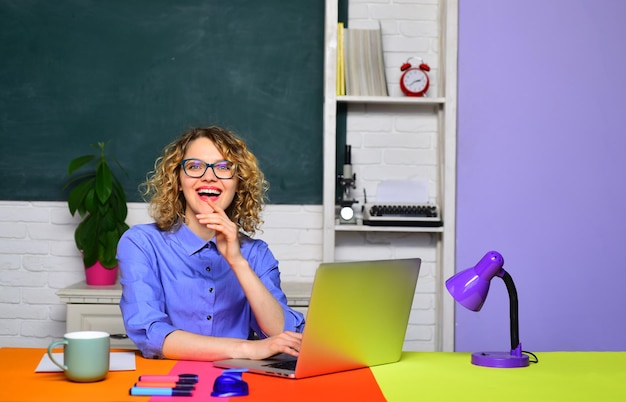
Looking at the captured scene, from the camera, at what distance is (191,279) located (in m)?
2.24

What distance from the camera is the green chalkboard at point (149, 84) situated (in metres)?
3.68

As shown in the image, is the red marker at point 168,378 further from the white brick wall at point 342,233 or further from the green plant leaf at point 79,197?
the white brick wall at point 342,233

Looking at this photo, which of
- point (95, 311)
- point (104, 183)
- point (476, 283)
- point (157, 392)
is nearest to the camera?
point (157, 392)

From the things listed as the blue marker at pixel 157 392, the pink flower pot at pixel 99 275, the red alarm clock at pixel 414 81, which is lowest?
the pink flower pot at pixel 99 275

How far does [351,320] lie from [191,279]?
0.65 m

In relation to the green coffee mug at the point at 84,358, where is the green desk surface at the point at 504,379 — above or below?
below

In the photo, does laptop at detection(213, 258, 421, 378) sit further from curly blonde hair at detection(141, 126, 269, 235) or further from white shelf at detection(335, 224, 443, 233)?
white shelf at detection(335, 224, 443, 233)

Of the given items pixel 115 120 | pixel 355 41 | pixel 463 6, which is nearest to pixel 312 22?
pixel 355 41

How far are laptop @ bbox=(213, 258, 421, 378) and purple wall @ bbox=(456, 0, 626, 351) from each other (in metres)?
1.58

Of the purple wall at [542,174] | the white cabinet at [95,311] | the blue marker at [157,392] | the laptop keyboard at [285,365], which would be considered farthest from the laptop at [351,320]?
the purple wall at [542,174]

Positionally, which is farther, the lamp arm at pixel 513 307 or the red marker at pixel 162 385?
the lamp arm at pixel 513 307

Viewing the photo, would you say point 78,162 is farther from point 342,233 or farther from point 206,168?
point 206,168

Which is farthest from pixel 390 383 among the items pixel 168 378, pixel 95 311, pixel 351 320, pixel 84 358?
pixel 95 311

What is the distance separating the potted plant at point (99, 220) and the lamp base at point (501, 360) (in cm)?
191
